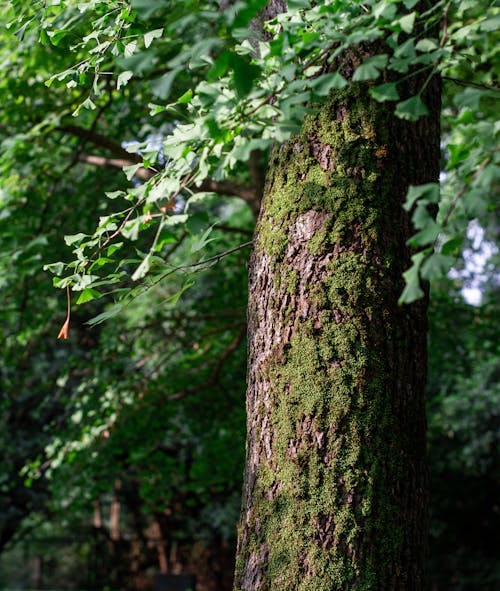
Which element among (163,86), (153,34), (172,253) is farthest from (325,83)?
(172,253)

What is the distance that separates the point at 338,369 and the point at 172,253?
668 centimetres

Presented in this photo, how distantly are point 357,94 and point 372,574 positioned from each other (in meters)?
1.55

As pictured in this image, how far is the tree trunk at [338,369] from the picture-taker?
2.13 meters

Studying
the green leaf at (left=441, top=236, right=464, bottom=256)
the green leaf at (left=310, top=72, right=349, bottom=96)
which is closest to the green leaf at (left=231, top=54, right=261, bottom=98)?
the green leaf at (left=310, top=72, right=349, bottom=96)

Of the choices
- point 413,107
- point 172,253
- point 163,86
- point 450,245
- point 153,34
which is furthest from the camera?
point 172,253

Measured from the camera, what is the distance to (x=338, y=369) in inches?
87.1

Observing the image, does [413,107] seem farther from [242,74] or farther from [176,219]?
[176,219]

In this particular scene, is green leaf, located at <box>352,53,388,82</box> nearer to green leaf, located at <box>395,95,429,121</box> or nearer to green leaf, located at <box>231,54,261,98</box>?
green leaf, located at <box>395,95,429,121</box>

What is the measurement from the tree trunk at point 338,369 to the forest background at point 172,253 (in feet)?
0.70

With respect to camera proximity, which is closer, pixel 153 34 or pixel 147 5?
pixel 147 5

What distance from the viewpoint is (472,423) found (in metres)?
11.5

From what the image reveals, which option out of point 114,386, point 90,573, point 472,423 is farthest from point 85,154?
point 90,573

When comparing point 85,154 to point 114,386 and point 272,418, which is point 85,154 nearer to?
point 114,386

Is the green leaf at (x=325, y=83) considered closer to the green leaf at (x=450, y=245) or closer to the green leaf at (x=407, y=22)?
the green leaf at (x=407, y=22)
